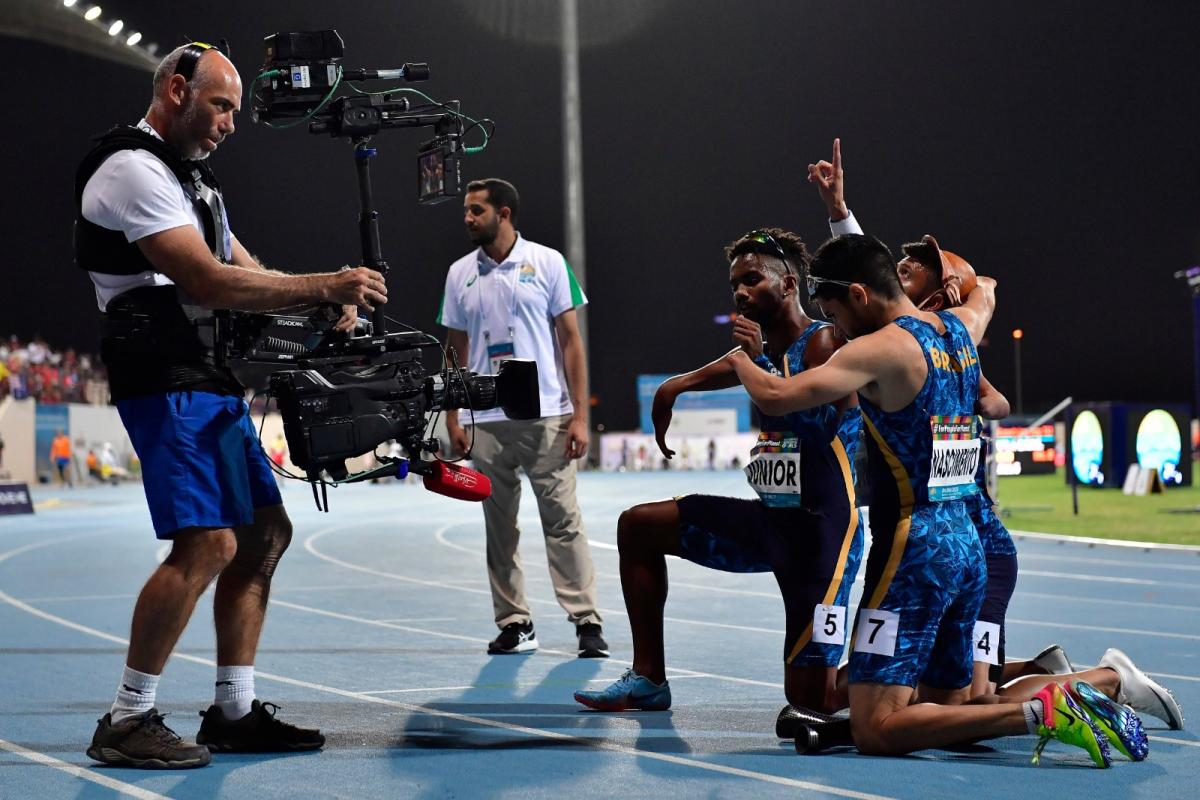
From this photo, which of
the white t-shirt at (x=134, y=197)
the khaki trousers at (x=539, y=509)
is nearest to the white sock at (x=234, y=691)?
the white t-shirt at (x=134, y=197)

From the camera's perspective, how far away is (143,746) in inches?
165

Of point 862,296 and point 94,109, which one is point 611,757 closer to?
point 862,296

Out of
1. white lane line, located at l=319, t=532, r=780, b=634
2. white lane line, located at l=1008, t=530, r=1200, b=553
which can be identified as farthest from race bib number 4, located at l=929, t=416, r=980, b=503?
white lane line, located at l=1008, t=530, r=1200, b=553

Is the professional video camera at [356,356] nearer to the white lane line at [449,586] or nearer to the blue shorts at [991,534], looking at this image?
the blue shorts at [991,534]

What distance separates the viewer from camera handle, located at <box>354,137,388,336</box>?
4.46 meters

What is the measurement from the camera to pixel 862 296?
4.34m

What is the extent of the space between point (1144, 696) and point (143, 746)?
3.42 meters

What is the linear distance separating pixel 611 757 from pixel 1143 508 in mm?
15915

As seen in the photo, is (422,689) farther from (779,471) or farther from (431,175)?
(431,175)

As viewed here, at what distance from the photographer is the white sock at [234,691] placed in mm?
4570

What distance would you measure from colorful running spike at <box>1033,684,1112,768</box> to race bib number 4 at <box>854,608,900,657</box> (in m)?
0.47

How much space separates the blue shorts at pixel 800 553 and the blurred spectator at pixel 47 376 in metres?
33.2

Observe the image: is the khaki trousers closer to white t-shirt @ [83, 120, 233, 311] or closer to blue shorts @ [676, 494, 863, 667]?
blue shorts @ [676, 494, 863, 667]

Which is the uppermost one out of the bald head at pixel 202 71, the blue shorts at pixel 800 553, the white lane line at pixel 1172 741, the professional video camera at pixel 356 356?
the bald head at pixel 202 71
